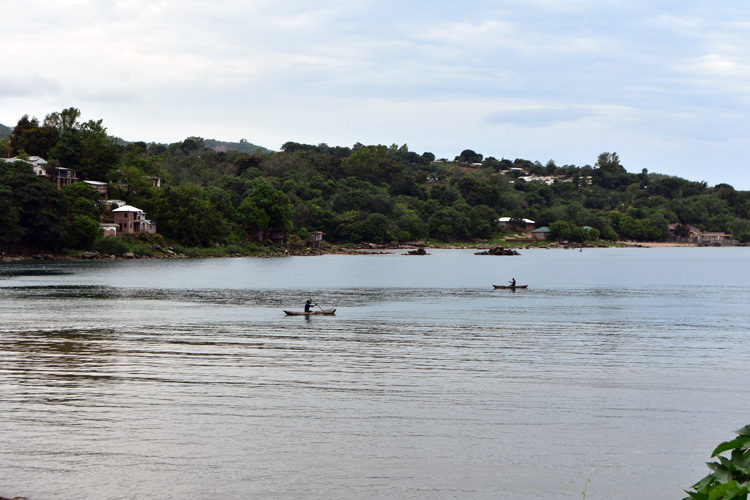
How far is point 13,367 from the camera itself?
27984 mm

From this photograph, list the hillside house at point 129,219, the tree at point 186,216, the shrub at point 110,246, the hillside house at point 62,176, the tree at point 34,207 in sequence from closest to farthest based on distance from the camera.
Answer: the tree at point 34,207, the shrub at point 110,246, the hillside house at point 129,219, the hillside house at point 62,176, the tree at point 186,216

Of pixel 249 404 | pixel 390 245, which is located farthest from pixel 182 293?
pixel 390 245

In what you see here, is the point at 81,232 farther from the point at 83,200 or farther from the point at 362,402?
the point at 362,402

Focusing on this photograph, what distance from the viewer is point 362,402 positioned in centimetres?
2288

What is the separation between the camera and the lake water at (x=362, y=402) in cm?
1625

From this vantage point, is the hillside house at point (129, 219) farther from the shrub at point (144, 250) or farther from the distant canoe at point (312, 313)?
the distant canoe at point (312, 313)

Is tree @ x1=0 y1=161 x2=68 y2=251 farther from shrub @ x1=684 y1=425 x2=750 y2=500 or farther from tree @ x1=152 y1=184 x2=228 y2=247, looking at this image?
shrub @ x1=684 y1=425 x2=750 y2=500

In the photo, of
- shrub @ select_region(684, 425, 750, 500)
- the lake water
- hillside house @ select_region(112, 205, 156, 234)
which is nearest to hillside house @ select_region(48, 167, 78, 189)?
hillside house @ select_region(112, 205, 156, 234)

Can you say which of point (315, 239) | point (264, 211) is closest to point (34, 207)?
point (264, 211)

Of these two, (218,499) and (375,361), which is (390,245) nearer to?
(375,361)

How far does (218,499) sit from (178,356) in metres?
17.6

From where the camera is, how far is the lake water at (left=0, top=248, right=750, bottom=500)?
53.3ft

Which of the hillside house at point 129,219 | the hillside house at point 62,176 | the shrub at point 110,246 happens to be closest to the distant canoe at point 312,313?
the shrub at point 110,246

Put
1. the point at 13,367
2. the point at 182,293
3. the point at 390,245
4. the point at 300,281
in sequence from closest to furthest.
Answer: the point at 13,367, the point at 182,293, the point at 300,281, the point at 390,245
